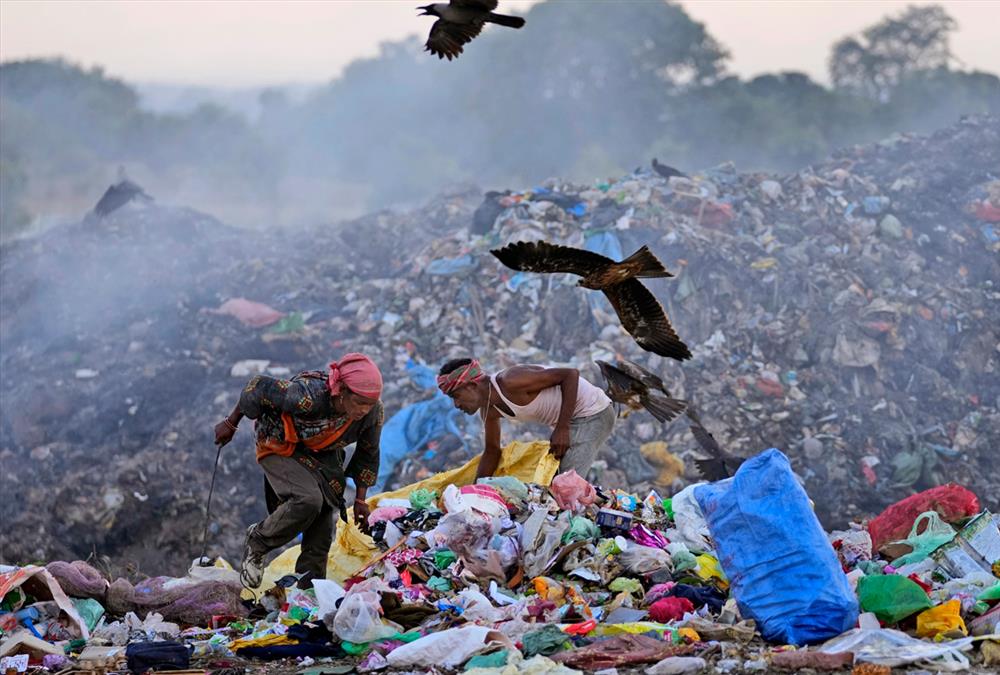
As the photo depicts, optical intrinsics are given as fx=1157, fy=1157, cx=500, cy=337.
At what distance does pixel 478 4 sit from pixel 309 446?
206 cm

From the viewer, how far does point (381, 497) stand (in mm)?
5941

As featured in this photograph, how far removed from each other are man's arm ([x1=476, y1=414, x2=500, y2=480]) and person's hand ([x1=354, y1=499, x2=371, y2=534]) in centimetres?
71

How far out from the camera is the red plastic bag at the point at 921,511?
542 centimetres

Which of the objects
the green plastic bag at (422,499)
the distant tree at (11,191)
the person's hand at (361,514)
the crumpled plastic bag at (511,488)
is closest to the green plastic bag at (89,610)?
the person's hand at (361,514)

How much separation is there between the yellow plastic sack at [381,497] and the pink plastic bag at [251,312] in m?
5.64

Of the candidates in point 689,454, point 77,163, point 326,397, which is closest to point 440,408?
point 689,454

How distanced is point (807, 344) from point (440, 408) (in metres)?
3.36

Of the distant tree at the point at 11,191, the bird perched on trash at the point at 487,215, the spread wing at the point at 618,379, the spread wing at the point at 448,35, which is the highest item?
the distant tree at the point at 11,191

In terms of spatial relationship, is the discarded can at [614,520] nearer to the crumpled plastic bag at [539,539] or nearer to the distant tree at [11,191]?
the crumpled plastic bag at [539,539]

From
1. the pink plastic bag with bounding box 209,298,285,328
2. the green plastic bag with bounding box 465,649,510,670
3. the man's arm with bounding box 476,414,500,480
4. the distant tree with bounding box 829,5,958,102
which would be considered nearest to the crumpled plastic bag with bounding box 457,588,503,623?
the green plastic bag with bounding box 465,649,510,670

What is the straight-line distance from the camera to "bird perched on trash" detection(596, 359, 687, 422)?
6.27m

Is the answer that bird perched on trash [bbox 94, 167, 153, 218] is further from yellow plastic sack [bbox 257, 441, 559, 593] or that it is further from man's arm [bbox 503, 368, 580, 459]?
man's arm [bbox 503, 368, 580, 459]

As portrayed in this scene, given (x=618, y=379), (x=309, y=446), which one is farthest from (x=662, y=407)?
(x=309, y=446)

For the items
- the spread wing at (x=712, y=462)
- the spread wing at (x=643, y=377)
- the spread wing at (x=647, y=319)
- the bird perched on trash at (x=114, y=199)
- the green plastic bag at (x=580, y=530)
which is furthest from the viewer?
the bird perched on trash at (x=114, y=199)
